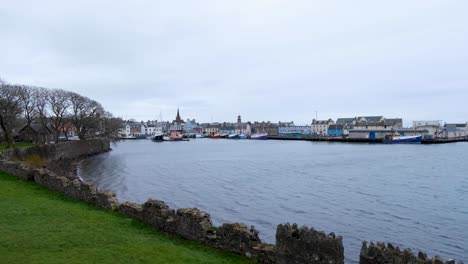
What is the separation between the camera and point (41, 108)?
75.9 metres

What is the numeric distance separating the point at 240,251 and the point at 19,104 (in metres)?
63.4

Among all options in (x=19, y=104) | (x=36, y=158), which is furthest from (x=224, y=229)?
(x=19, y=104)

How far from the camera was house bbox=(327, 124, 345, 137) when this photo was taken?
194562 millimetres

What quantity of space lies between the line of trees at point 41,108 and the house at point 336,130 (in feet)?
390

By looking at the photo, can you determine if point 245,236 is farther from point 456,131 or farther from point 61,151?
point 456,131

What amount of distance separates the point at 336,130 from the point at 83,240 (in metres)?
192

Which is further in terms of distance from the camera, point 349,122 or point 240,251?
point 349,122

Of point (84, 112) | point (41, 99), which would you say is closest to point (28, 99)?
point (41, 99)

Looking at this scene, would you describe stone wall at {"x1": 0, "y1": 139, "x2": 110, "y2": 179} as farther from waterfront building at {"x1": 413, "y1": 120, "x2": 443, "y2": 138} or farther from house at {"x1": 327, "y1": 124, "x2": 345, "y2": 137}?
waterfront building at {"x1": 413, "y1": 120, "x2": 443, "y2": 138}

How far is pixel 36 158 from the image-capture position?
165 feet

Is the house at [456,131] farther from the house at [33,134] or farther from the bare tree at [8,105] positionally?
the bare tree at [8,105]

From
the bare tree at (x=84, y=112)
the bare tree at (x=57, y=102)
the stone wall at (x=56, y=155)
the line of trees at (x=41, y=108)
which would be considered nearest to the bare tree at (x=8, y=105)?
the line of trees at (x=41, y=108)

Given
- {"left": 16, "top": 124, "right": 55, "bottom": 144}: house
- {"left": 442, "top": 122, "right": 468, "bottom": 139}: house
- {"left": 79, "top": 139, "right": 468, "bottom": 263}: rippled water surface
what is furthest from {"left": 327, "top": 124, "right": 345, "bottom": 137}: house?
{"left": 79, "top": 139, "right": 468, "bottom": 263}: rippled water surface

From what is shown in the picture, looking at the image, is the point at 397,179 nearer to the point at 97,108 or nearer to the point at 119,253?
the point at 119,253
